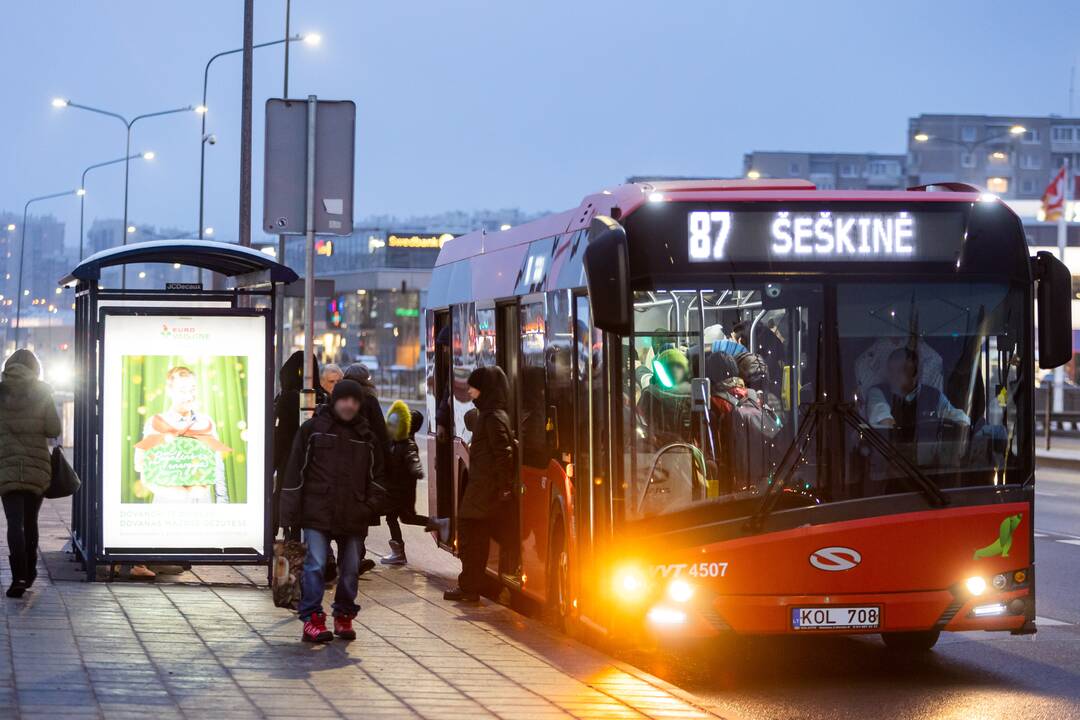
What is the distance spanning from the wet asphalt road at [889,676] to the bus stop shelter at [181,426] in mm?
3519

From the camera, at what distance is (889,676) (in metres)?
10.1

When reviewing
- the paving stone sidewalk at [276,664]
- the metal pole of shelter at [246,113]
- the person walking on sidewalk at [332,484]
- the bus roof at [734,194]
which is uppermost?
the metal pole of shelter at [246,113]

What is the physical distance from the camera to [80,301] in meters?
13.9

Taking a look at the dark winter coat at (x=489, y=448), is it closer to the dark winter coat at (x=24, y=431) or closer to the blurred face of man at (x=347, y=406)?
the blurred face of man at (x=347, y=406)

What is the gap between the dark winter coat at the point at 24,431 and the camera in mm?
11672

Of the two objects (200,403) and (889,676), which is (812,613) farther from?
(200,403)

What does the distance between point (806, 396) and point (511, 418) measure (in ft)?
11.9

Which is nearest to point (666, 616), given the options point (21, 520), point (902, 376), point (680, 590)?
point (680, 590)

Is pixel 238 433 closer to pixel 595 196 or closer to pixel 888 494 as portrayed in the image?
pixel 595 196

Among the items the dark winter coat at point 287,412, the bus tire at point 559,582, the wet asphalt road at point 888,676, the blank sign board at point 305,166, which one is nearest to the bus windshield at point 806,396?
the wet asphalt road at point 888,676

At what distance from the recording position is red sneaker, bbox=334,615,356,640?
9.93 m

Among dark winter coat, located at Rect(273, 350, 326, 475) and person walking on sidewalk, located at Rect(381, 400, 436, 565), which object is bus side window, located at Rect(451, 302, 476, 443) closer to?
person walking on sidewalk, located at Rect(381, 400, 436, 565)

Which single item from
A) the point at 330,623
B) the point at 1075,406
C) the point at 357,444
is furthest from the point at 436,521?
the point at 1075,406

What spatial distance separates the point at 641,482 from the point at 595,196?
192 centimetres
